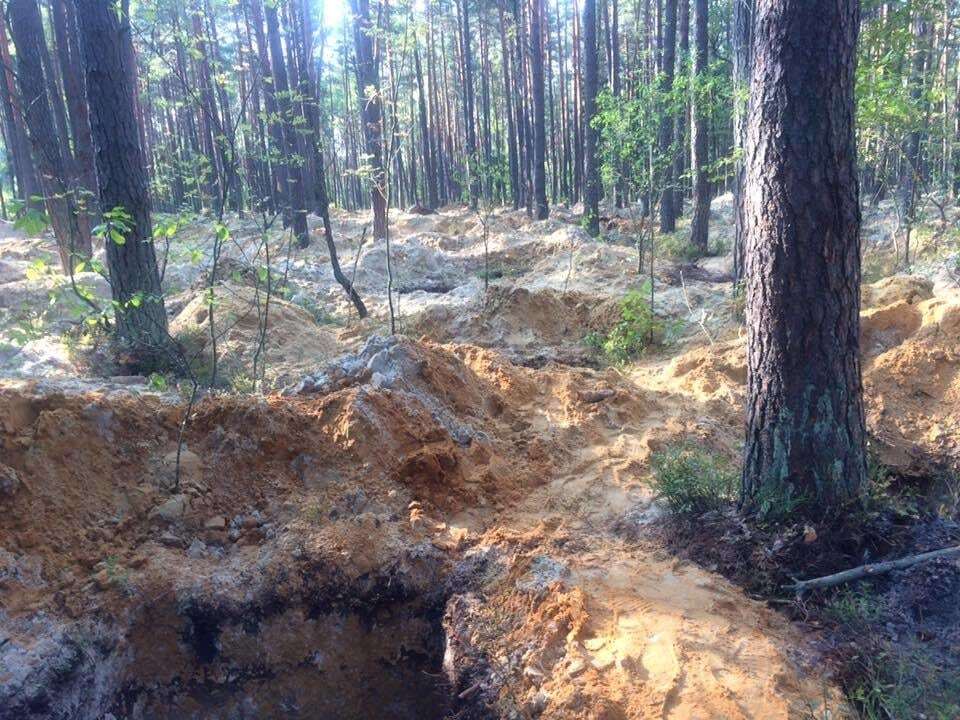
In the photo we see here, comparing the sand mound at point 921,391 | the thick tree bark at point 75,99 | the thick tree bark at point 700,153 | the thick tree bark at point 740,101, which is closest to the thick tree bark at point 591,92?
the thick tree bark at point 700,153

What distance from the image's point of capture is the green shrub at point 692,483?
413 centimetres

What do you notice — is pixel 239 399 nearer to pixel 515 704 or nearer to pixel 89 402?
pixel 89 402

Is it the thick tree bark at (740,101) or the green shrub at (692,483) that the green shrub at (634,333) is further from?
the green shrub at (692,483)

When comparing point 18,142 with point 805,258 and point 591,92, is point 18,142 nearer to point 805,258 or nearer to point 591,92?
point 591,92

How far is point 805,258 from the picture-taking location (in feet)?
11.5

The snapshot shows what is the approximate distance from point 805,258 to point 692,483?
1.47 meters

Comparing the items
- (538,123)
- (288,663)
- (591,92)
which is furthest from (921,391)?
(538,123)

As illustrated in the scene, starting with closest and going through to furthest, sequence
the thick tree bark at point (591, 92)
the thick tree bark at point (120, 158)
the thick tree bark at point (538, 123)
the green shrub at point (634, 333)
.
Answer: the thick tree bark at point (120, 158), the green shrub at point (634, 333), the thick tree bark at point (591, 92), the thick tree bark at point (538, 123)

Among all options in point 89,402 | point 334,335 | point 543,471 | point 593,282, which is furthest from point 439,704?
point 593,282

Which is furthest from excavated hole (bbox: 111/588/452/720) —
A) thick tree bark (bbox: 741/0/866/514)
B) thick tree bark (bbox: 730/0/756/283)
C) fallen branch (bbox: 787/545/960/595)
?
thick tree bark (bbox: 730/0/756/283)

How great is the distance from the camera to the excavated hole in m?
3.77

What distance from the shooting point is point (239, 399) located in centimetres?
496

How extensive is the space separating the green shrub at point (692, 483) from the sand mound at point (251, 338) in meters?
4.13

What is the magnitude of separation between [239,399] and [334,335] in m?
4.67
